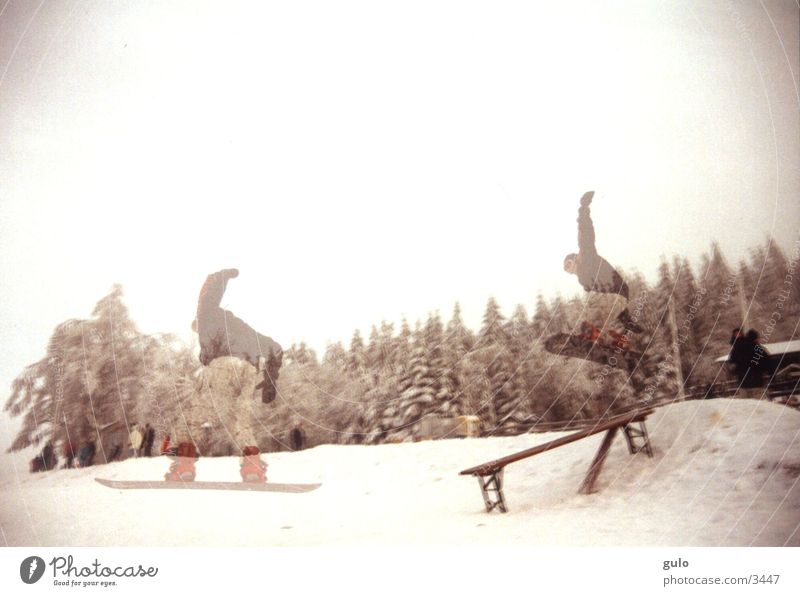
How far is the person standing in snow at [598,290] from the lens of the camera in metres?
6.50

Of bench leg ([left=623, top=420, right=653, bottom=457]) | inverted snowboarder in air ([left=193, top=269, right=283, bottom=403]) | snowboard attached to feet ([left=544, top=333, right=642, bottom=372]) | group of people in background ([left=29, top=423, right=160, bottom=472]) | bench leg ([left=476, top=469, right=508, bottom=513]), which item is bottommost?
bench leg ([left=476, top=469, right=508, bottom=513])

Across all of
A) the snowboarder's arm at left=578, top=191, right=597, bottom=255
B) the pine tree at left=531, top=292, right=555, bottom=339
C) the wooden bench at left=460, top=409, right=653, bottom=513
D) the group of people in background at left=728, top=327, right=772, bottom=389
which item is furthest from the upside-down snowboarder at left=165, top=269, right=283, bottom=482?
the group of people in background at left=728, top=327, right=772, bottom=389

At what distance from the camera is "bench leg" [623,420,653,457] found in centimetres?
616

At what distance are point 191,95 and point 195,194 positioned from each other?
75 centimetres

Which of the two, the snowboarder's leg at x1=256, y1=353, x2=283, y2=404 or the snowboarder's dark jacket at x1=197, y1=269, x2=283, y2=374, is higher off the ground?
the snowboarder's dark jacket at x1=197, y1=269, x2=283, y2=374

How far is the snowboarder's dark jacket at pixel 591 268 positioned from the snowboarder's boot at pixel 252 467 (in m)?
2.75

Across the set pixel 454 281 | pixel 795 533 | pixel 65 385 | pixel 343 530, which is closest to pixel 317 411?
pixel 343 530

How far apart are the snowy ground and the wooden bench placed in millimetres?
65

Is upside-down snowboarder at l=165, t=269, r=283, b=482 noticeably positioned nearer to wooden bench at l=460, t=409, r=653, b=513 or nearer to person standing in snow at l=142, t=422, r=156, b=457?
person standing in snow at l=142, t=422, r=156, b=457

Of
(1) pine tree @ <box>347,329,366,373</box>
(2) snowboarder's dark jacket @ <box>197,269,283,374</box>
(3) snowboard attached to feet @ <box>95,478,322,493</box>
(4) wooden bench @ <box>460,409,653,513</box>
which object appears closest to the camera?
(4) wooden bench @ <box>460,409,653,513</box>

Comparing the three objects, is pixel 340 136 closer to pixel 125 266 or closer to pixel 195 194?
pixel 195 194

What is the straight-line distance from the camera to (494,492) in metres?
6.17

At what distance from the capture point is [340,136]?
668 cm

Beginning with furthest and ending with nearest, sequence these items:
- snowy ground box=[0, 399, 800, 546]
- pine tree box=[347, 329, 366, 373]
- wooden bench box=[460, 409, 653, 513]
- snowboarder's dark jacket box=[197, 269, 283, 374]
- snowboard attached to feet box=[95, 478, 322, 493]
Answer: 1. pine tree box=[347, 329, 366, 373]
2. snowboarder's dark jacket box=[197, 269, 283, 374]
3. snowboard attached to feet box=[95, 478, 322, 493]
4. wooden bench box=[460, 409, 653, 513]
5. snowy ground box=[0, 399, 800, 546]
